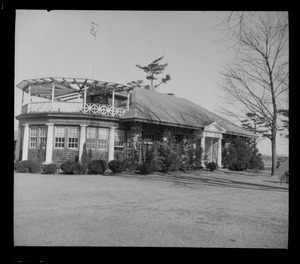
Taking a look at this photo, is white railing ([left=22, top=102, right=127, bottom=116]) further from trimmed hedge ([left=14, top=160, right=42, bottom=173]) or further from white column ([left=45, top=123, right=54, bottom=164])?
trimmed hedge ([left=14, top=160, right=42, bottom=173])

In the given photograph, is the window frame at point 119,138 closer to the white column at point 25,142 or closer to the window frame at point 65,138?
the window frame at point 65,138

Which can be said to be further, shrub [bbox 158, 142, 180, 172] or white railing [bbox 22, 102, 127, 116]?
white railing [bbox 22, 102, 127, 116]

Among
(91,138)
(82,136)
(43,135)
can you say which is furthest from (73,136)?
(43,135)

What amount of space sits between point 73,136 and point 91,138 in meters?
1.27

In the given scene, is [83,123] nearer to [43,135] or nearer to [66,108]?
[66,108]

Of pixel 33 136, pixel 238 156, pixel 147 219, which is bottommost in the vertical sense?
pixel 147 219

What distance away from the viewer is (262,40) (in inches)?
706

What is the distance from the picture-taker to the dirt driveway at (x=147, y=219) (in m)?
4.82

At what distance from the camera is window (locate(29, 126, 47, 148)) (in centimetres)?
1986

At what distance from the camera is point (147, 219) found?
625 centimetres

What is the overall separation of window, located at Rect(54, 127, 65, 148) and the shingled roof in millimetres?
4426

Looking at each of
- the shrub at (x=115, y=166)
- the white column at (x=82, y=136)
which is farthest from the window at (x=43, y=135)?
A: the shrub at (x=115, y=166)

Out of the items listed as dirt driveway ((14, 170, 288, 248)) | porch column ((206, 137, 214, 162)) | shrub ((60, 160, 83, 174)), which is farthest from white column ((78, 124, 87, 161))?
porch column ((206, 137, 214, 162))
